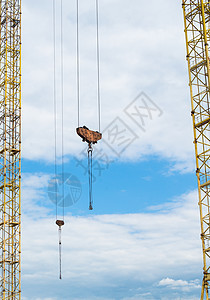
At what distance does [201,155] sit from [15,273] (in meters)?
29.4

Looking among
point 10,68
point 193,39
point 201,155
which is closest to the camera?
point 201,155

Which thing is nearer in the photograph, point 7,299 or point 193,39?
point 193,39

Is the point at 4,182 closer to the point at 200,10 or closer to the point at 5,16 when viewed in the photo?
the point at 5,16

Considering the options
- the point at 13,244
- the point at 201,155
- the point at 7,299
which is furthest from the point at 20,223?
the point at 201,155

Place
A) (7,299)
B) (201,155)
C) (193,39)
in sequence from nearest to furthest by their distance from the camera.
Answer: (201,155), (193,39), (7,299)

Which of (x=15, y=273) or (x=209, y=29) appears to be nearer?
(x=209, y=29)

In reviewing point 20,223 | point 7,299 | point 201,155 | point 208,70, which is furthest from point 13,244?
point 208,70

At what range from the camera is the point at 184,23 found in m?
49.0

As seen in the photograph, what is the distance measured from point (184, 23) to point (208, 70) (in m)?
6.27

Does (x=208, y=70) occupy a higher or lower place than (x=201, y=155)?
higher

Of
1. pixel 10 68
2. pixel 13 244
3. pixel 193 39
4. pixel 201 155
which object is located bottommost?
pixel 13 244

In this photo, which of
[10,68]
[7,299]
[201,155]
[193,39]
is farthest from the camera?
[10,68]

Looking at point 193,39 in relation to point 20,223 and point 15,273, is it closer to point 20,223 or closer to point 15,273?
point 20,223

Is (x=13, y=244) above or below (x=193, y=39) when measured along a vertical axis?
below
